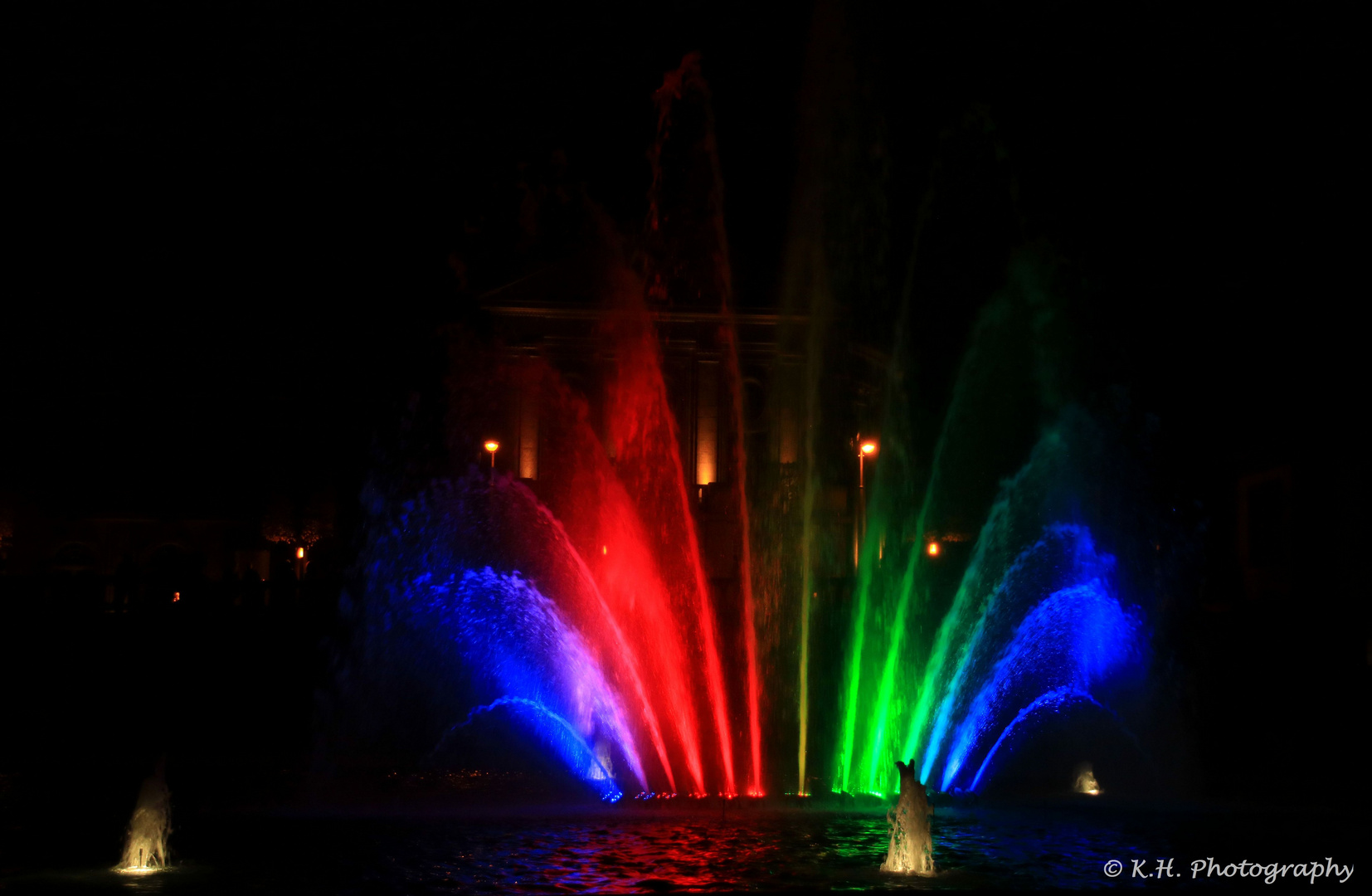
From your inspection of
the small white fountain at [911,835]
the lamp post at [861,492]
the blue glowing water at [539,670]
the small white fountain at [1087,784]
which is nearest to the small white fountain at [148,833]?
the blue glowing water at [539,670]

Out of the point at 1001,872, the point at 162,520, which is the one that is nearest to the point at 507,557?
the point at 162,520

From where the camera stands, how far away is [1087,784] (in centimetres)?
1352

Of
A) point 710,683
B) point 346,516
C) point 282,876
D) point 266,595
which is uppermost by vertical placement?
point 346,516

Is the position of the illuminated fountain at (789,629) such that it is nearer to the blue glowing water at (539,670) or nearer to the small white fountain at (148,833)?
the blue glowing water at (539,670)

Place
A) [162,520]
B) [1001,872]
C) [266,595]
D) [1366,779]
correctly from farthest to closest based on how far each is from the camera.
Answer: [162,520], [266,595], [1366,779], [1001,872]

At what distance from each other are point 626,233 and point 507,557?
14173 millimetres

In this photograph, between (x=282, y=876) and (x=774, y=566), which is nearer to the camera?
(x=282, y=876)

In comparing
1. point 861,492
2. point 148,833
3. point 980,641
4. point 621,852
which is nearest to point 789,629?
point 980,641

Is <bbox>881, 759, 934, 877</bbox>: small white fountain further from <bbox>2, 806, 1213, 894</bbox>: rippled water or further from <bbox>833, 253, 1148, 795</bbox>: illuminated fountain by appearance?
<bbox>833, 253, 1148, 795</bbox>: illuminated fountain

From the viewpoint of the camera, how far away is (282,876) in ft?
27.1

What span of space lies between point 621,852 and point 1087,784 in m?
6.85

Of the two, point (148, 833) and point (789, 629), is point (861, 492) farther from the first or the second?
point (148, 833)

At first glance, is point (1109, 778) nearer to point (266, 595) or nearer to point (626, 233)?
point (266, 595)

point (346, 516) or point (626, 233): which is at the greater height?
point (626, 233)
